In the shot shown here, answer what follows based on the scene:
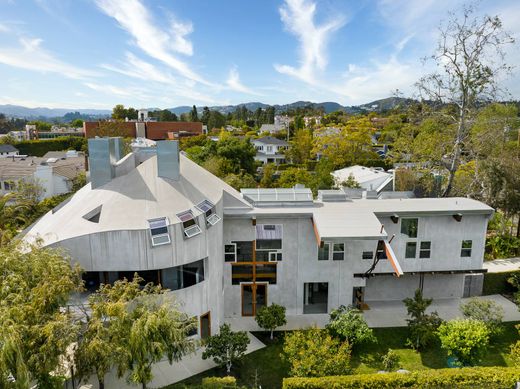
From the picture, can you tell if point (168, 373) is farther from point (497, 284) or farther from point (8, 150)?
point (8, 150)

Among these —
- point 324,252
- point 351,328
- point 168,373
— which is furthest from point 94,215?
point 351,328

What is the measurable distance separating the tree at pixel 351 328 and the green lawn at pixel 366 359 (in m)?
0.90

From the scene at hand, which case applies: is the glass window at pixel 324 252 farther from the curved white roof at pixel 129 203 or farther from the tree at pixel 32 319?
the tree at pixel 32 319

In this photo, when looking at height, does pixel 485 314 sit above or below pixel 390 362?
above

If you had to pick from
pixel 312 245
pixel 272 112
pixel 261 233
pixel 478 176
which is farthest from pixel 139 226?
pixel 272 112

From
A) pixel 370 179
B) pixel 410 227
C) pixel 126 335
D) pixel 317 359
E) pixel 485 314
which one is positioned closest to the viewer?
pixel 126 335

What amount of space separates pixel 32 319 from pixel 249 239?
12459mm

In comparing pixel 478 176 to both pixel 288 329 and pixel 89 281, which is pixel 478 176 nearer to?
pixel 288 329

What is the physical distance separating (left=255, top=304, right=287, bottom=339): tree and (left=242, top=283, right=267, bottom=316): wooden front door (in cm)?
186

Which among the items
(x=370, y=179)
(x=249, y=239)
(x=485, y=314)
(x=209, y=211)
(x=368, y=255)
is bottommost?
(x=485, y=314)

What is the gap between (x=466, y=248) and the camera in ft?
75.3

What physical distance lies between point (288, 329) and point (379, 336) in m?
5.02

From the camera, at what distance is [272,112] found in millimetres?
160125

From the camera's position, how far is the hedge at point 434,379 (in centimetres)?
1462
